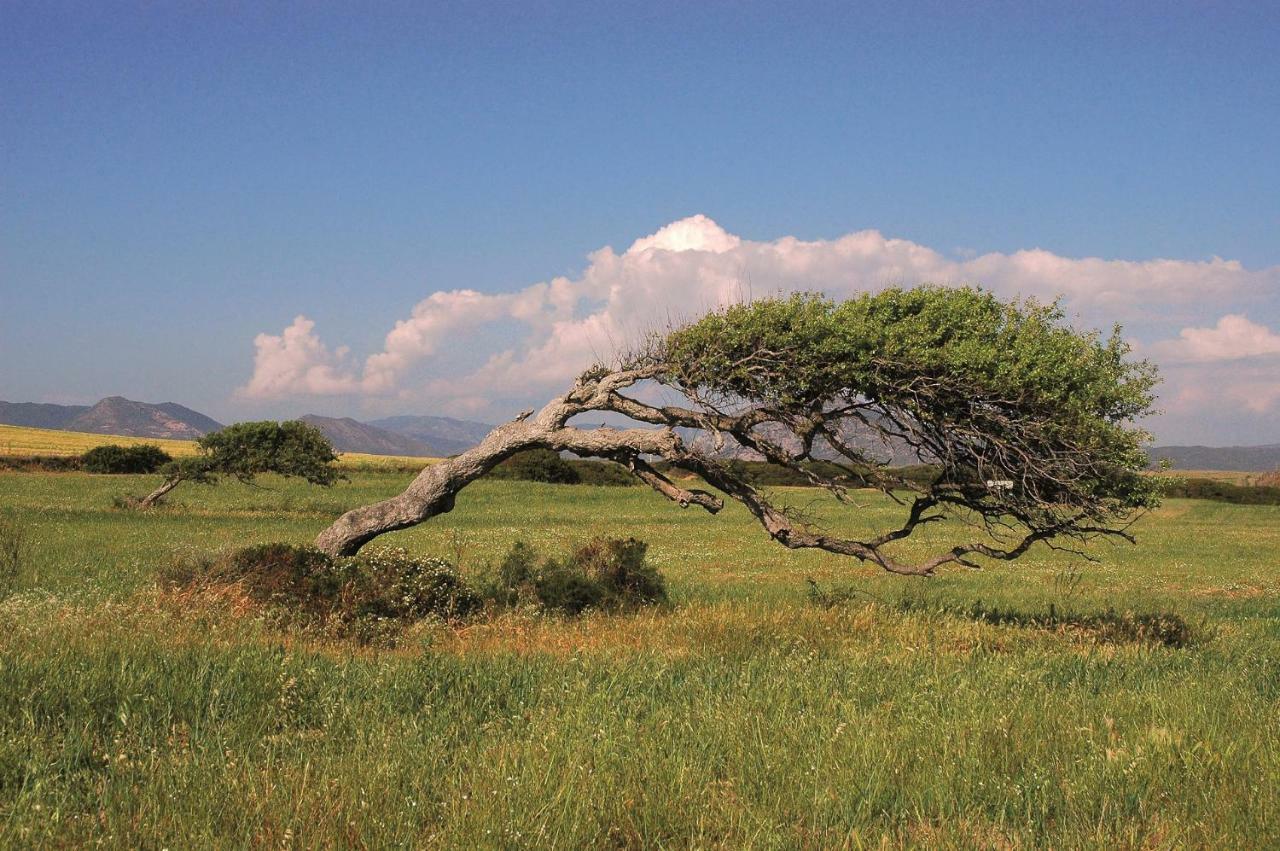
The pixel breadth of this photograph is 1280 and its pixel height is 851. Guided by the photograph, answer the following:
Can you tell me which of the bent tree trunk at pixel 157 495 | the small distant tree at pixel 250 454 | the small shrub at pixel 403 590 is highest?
the small distant tree at pixel 250 454

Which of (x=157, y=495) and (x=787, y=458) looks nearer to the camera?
(x=787, y=458)

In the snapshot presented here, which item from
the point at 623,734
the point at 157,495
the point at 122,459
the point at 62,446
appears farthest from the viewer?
the point at 62,446

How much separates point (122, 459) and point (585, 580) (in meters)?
64.8

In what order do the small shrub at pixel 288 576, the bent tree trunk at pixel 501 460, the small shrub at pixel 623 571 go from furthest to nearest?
the small shrub at pixel 623 571 → the bent tree trunk at pixel 501 460 → the small shrub at pixel 288 576

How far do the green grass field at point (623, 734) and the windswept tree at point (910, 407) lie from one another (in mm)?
2037

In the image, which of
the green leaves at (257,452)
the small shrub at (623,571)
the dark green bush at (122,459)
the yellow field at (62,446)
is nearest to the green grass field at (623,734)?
the small shrub at (623,571)

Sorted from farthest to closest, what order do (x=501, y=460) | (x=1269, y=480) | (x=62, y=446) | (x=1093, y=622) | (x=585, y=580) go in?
(x=62, y=446), (x=1269, y=480), (x=585, y=580), (x=1093, y=622), (x=501, y=460)

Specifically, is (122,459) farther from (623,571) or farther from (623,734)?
(623,734)

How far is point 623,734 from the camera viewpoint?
6.52 m

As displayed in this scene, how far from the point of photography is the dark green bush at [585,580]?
15258 mm

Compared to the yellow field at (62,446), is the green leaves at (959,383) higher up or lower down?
higher up

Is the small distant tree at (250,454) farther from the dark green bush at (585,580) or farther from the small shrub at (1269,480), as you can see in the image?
the small shrub at (1269,480)

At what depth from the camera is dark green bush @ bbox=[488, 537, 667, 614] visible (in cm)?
1526

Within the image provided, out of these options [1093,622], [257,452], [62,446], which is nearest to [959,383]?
[1093,622]
